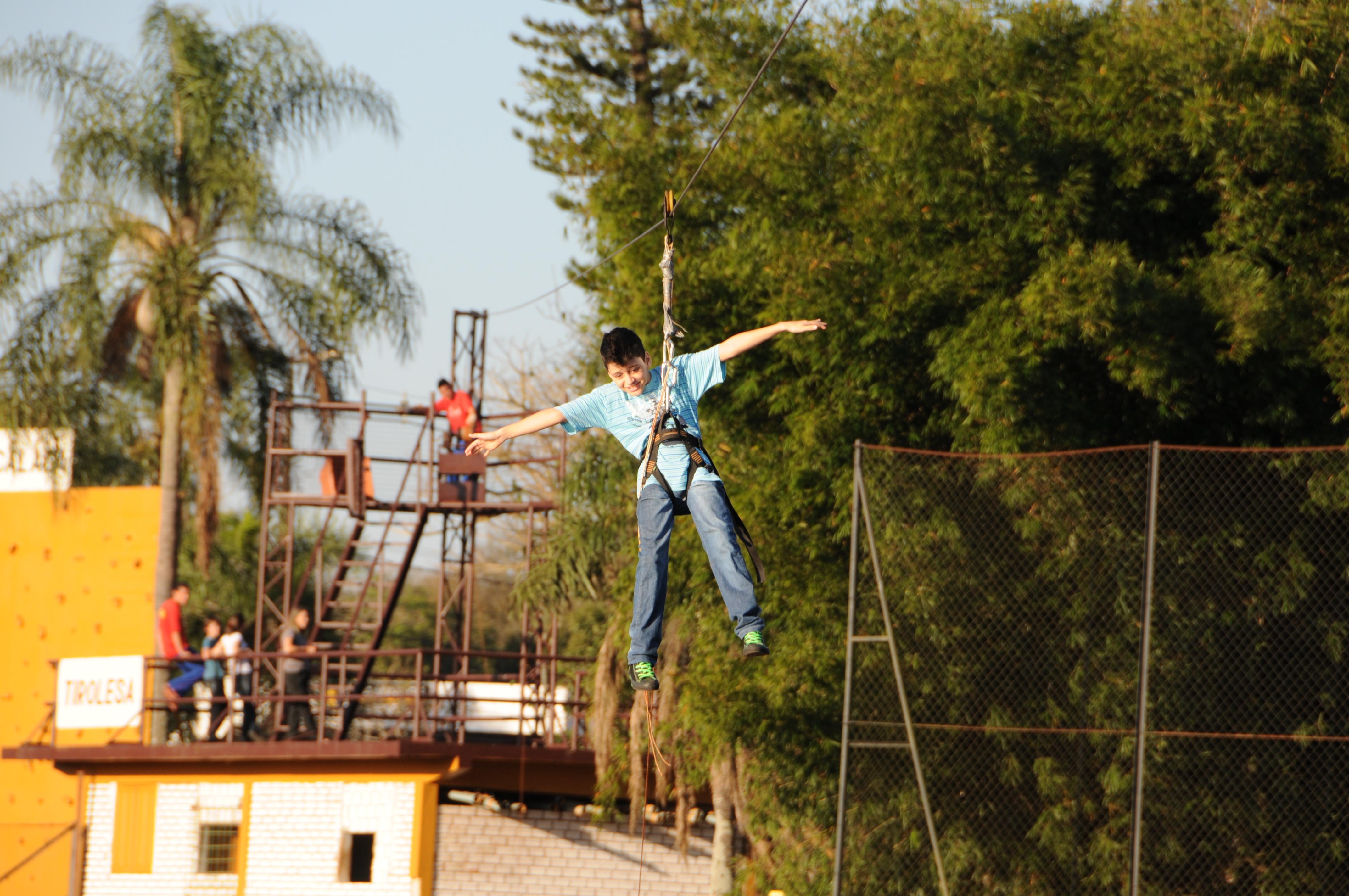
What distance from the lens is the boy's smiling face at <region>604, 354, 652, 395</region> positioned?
256 inches

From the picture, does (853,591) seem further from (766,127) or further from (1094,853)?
(766,127)

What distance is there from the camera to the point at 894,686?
36.1ft

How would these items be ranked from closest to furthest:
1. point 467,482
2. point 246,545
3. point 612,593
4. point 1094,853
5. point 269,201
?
point 1094,853
point 612,593
point 467,482
point 269,201
point 246,545

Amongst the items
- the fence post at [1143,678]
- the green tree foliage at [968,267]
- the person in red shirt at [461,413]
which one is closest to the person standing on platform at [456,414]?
the person in red shirt at [461,413]

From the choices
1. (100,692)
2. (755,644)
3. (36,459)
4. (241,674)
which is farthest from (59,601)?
(755,644)

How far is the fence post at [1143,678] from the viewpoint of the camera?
9.59 metres

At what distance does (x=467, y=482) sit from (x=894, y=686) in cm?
782

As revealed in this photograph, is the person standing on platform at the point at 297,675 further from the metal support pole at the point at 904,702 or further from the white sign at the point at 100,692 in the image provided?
the metal support pole at the point at 904,702

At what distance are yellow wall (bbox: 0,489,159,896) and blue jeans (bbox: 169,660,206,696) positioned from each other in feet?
7.28

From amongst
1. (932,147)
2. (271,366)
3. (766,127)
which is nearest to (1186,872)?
(932,147)

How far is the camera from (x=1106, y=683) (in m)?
11.0

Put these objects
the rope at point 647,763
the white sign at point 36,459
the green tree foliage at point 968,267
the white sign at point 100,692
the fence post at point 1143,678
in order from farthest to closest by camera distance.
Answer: the white sign at point 36,459 → the white sign at point 100,692 → the green tree foliage at point 968,267 → the fence post at point 1143,678 → the rope at point 647,763

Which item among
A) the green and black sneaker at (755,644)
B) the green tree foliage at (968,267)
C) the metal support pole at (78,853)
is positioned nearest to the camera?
the green and black sneaker at (755,644)

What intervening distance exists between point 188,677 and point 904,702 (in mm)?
10271
